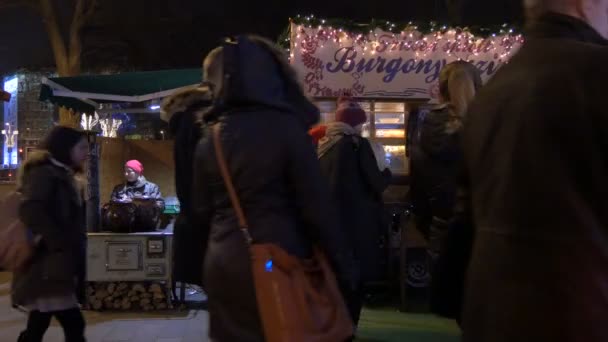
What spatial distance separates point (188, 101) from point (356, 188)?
1.62 meters

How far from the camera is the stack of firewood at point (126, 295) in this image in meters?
7.12

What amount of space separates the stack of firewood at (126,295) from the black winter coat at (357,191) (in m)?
2.83

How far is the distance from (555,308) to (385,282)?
5.94 meters

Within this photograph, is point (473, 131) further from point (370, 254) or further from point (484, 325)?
point (370, 254)

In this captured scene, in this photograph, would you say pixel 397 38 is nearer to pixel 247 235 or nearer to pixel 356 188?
pixel 356 188

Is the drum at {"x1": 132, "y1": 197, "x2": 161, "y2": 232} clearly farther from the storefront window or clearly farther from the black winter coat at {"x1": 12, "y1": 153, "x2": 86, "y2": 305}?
the storefront window

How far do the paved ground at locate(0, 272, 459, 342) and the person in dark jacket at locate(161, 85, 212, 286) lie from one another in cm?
266

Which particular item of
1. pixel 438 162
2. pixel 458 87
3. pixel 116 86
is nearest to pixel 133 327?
pixel 116 86

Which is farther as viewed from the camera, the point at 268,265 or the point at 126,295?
the point at 126,295

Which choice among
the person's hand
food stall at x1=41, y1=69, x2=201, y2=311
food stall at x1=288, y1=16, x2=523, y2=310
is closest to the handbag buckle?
the person's hand

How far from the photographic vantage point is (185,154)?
370 centimetres

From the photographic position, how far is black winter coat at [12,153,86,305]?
13.5 ft

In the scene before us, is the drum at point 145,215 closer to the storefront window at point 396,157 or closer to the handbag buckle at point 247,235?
the storefront window at point 396,157

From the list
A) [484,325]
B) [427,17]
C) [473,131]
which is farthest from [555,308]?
[427,17]
